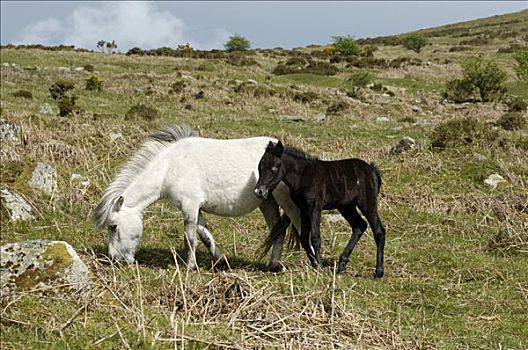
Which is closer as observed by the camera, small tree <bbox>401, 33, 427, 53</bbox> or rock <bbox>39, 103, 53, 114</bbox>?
rock <bbox>39, 103, 53, 114</bbox>

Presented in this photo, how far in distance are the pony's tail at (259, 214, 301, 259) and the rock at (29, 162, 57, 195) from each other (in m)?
4.76

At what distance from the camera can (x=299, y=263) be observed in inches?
402

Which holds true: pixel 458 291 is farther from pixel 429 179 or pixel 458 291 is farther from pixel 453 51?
pixel 453 51

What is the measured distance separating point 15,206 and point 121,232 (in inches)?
127

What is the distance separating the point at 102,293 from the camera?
A: 6246 mm

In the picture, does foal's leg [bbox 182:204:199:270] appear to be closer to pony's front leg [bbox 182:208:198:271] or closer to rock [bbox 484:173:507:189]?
pony's front leg [bbox 182:208:198:271]

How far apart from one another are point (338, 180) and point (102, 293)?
14.1 ft

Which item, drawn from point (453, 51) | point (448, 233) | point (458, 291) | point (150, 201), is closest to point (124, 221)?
point (150, 201)

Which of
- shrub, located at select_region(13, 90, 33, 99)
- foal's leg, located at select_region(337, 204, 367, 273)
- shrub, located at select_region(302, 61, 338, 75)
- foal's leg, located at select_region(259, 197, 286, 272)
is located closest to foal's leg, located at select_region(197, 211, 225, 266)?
foal's leg, located at select_region(259, 197, 286, 272)

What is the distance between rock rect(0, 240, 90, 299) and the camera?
20.0ft

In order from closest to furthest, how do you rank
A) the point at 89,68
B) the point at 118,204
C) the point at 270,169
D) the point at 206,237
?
the point at 270,169 → the point at 118,204 → the point at 206,237 → the point at 89,68

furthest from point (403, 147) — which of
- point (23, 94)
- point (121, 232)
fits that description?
point (23, 94)

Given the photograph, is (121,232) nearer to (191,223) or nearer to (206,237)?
(191,223)

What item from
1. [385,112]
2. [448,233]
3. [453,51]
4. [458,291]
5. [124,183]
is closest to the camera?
[458,291]
